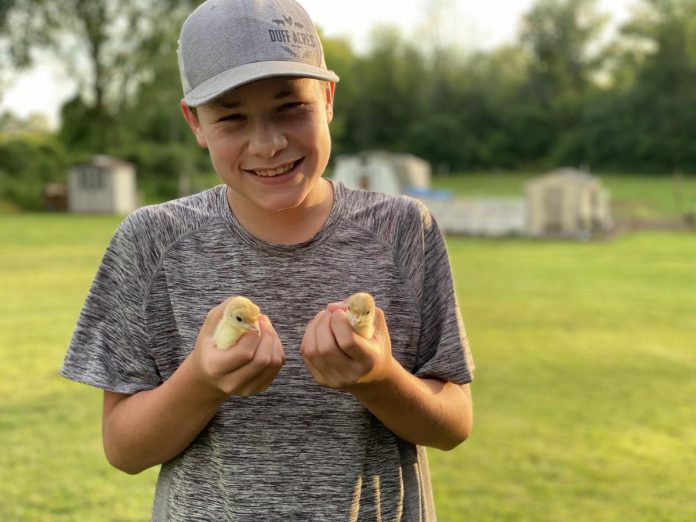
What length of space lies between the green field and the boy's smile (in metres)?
3.63

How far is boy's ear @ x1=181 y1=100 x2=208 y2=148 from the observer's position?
1.69 meters

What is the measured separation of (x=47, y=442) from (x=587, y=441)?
4.13 meters

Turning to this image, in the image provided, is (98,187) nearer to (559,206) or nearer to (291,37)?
(559,206)

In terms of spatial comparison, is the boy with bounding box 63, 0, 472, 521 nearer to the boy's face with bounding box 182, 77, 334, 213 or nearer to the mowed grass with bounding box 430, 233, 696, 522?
the boy's face with bounding box 182, 77, 334, 213

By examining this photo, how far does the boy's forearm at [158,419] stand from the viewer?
4.96 ft

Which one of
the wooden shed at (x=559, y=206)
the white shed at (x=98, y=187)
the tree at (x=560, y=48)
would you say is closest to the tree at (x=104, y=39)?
the white shed at (x=98, y=187)

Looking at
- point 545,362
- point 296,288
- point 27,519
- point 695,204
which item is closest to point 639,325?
point 545,362

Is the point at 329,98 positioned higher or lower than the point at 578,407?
higher

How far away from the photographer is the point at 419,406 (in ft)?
5.25

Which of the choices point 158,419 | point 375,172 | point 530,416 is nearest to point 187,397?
point 158,419

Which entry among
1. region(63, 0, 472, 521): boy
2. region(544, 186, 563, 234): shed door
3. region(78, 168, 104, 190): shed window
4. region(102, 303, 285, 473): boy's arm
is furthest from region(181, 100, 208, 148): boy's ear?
region(78, 168, 104, 190): shed window

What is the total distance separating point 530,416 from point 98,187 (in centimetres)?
3716

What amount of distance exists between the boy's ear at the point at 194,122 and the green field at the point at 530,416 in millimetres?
3639

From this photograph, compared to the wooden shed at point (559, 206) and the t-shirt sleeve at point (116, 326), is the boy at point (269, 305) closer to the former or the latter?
the t-shirt sleeve at point (116, 326)
